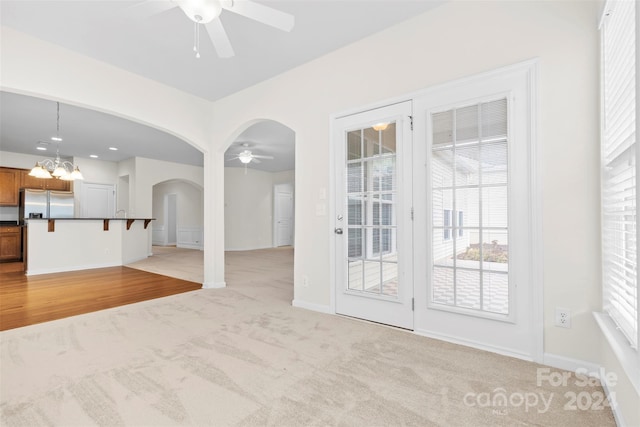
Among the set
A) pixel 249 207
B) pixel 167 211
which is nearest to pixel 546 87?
pixel 249 207

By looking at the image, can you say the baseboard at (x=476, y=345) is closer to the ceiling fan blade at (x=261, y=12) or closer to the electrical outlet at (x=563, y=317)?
the electrical outlet at (x=563, y=317)

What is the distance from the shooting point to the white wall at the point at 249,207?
9469mm

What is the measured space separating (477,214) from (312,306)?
1921 mm

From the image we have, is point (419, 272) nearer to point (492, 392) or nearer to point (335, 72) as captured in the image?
point (492, 392)

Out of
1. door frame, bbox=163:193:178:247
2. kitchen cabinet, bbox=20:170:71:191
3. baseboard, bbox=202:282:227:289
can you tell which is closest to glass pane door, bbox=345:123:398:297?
baseboard, bbox=202:282:227:289

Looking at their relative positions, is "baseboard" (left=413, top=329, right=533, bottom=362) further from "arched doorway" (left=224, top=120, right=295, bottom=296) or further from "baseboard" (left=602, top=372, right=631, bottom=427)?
"arched doorway" (left=224, top=120, right=295, bottom=296)

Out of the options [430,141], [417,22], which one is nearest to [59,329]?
[430,141]

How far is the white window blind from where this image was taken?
1376mm

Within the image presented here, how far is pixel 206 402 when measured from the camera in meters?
1.60

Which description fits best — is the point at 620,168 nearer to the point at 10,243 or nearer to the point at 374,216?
the point at 374,216

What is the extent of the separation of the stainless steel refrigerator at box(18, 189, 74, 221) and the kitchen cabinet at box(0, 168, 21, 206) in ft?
0.54

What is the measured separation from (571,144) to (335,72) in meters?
2.18

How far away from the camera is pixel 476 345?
2260 mm

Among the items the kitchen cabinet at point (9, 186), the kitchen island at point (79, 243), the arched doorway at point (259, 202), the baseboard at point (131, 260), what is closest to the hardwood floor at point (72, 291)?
the kitchen island at point (79, 243)
